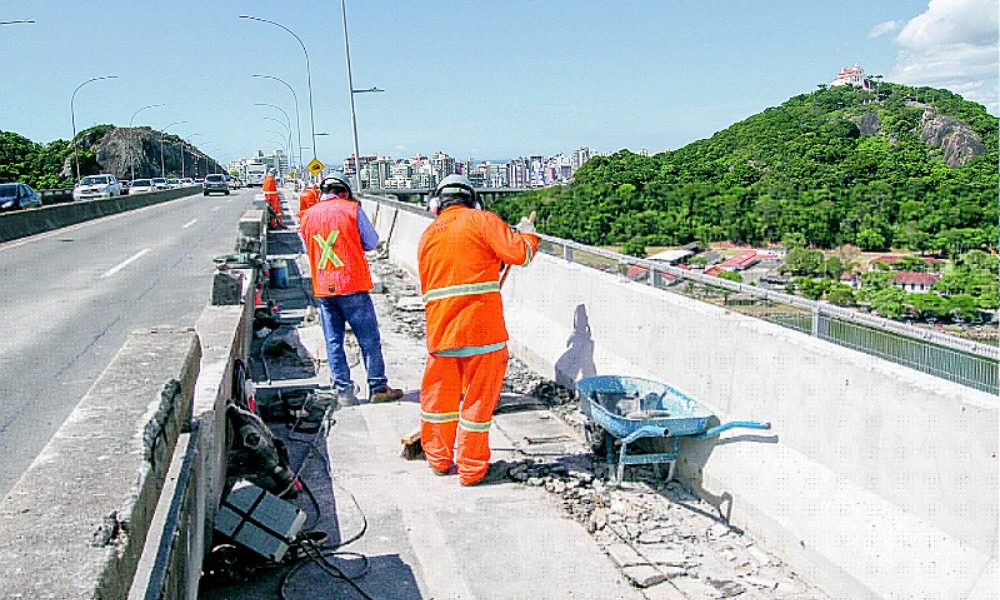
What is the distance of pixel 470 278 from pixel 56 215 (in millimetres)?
27355

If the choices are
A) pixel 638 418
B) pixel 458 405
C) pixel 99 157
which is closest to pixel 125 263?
pixel 458 405

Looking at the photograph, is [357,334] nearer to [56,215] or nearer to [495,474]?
[495,474]

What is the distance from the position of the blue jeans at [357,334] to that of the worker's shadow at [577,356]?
153 cm

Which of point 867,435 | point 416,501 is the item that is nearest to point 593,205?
point 416,501

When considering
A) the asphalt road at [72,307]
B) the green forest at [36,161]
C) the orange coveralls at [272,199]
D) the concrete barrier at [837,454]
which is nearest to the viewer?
the concrete barrier at [837,454]

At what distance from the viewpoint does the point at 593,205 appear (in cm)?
1121

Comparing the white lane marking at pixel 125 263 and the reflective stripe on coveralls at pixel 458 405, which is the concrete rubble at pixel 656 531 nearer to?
the reflective stripe on coveralls at pixel 458 405

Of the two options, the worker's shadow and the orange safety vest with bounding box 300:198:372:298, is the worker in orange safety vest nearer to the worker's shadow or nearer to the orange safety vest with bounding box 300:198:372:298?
the orange safety vest with bounding box 300:198:372:298

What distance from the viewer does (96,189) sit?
53719 mm

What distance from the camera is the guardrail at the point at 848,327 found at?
353cm

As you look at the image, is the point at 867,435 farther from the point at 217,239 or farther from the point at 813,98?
the point at 813,98

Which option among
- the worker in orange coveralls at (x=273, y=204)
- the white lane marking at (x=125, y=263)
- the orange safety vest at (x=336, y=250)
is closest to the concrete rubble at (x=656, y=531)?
the orange safety vest at (x=336, y=250)

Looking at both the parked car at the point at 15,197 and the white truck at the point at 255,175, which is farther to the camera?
the white truck at the point at 255,175

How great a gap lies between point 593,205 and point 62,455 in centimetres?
884
